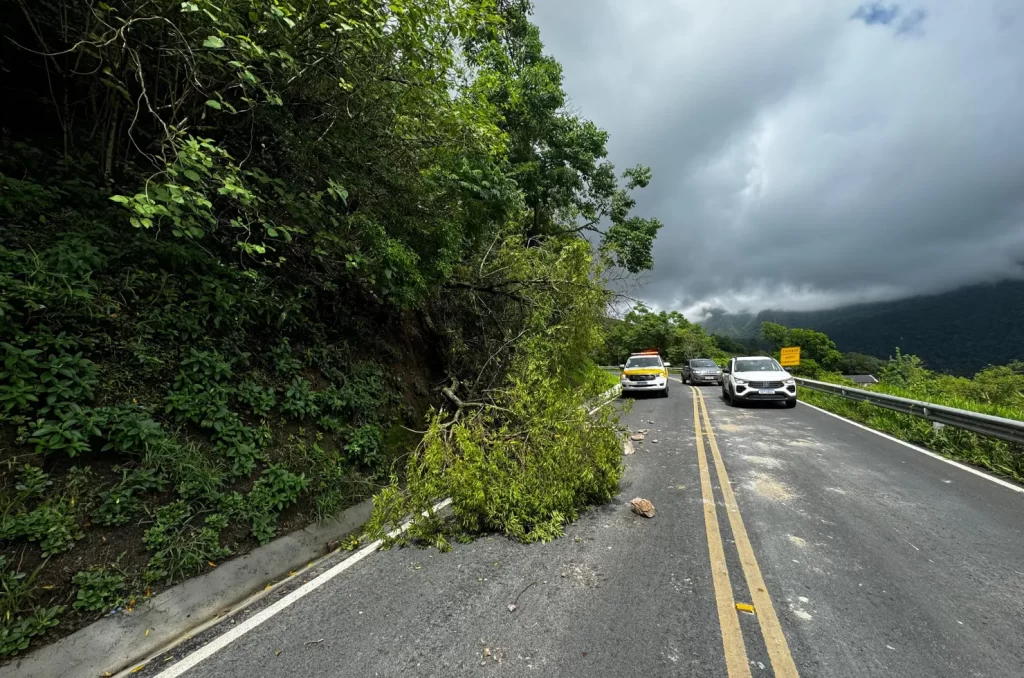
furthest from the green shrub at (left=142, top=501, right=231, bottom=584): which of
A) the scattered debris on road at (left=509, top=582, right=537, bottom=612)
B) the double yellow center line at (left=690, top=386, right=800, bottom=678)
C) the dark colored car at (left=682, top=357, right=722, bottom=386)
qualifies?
the dark colored car at (left=682, top=357, right=722, bottom=386)

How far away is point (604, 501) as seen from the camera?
5113 mm

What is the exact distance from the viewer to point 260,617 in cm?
306

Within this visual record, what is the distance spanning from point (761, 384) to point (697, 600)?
473 inches

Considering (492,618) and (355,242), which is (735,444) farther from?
(355,242)

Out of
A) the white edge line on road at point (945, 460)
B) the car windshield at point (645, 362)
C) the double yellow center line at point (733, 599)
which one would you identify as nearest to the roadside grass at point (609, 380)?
the car windshield at point (645, 362)

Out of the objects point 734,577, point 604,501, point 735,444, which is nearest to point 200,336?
point 604,501

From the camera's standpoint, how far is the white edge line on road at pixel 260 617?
261 centimetres

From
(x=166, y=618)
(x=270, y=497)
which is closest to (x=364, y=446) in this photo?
(x=270, y=497)

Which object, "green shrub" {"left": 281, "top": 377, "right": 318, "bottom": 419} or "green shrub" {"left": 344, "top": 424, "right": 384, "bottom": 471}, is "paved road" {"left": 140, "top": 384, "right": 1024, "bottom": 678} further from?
"green shrub" {"left": 281, "top": 377, "right": 318, "bottom": 419}

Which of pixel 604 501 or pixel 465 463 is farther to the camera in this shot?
pixel 604 501

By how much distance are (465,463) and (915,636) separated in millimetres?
3568

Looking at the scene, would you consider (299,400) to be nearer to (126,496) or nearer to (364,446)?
(364,446)

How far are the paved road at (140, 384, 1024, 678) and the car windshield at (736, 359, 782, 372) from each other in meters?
9.02

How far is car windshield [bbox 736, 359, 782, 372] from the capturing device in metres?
14.0
